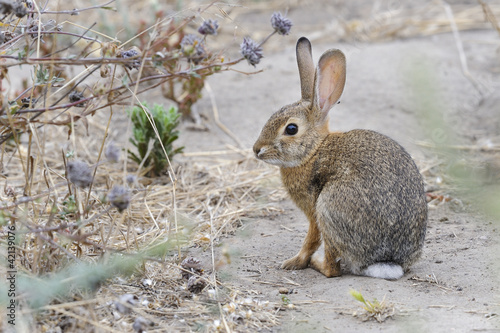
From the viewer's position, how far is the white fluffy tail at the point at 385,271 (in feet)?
13.0

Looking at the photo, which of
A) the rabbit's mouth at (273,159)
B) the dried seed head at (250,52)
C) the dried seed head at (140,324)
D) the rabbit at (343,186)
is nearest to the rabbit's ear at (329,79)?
the rabbit at (343,186)

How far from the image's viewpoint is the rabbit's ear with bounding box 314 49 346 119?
4273 millimetres

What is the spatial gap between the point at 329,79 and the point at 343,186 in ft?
2.85

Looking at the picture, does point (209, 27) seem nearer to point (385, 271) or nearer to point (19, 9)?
point (19, 9)

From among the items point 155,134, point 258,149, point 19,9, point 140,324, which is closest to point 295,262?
point 258,149

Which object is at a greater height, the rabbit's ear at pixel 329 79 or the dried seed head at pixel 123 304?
the rabbit's ear at pixel 329 79

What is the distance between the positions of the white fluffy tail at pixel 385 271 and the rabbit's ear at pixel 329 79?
44.8 inches

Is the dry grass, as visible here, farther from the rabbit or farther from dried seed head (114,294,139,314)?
the rabbit

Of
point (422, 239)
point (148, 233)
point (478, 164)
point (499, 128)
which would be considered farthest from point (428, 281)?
point (499, 128)

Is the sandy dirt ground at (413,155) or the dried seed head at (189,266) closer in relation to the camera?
the sandy dirt ground at (413,155)

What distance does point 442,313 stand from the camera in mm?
3314

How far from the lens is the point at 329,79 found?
4.41m

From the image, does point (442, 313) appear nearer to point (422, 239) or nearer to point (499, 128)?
point (422, 239)

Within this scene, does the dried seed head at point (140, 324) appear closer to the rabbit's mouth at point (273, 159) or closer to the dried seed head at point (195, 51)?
the dried seed head at point (195, 51)
